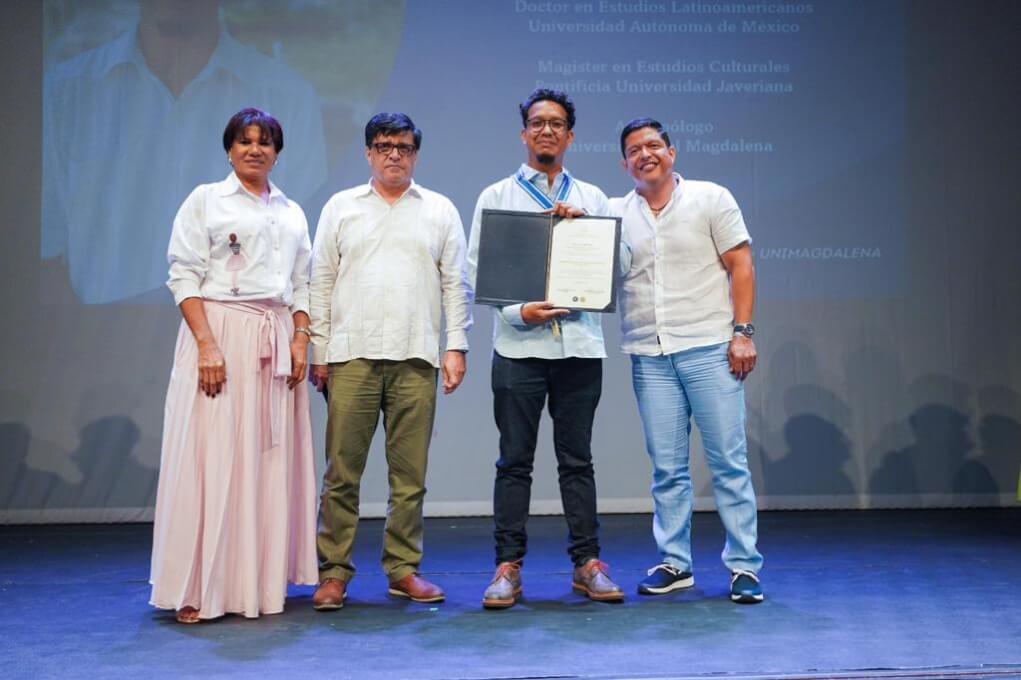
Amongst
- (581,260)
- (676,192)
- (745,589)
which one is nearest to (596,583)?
(745,589)

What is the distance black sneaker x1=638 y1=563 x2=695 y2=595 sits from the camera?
319 cm

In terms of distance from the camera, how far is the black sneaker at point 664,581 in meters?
3.19

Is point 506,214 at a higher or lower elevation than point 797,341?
higher

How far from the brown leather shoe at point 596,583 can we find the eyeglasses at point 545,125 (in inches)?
54.0

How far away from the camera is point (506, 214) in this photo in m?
3.04

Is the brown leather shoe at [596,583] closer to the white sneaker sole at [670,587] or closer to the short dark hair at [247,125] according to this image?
the white sneaker sole at [670,587]

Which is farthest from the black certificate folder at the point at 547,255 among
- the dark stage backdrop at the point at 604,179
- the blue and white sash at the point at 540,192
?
the dark stage backdrop at the point at 604,179

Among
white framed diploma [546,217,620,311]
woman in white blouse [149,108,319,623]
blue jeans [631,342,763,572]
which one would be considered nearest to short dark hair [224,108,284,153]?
woman in white blouse [149,108,319,623]

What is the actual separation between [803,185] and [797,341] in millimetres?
822

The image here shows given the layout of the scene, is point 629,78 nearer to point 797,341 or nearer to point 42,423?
point 797,341

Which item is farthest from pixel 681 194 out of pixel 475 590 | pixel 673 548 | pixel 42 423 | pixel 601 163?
pixel 42 423

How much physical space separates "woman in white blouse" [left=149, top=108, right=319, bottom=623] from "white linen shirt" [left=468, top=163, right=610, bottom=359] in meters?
0.62

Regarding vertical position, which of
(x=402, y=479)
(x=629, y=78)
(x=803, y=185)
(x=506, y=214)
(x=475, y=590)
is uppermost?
(x=629, y=78)

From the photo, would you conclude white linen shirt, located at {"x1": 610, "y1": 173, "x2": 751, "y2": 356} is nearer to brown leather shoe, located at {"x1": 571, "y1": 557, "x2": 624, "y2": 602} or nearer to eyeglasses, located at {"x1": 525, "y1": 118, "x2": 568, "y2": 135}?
eyeglasses, located at {"x1": 525, "y1": 118, "x2": 568, "y2": 135}
